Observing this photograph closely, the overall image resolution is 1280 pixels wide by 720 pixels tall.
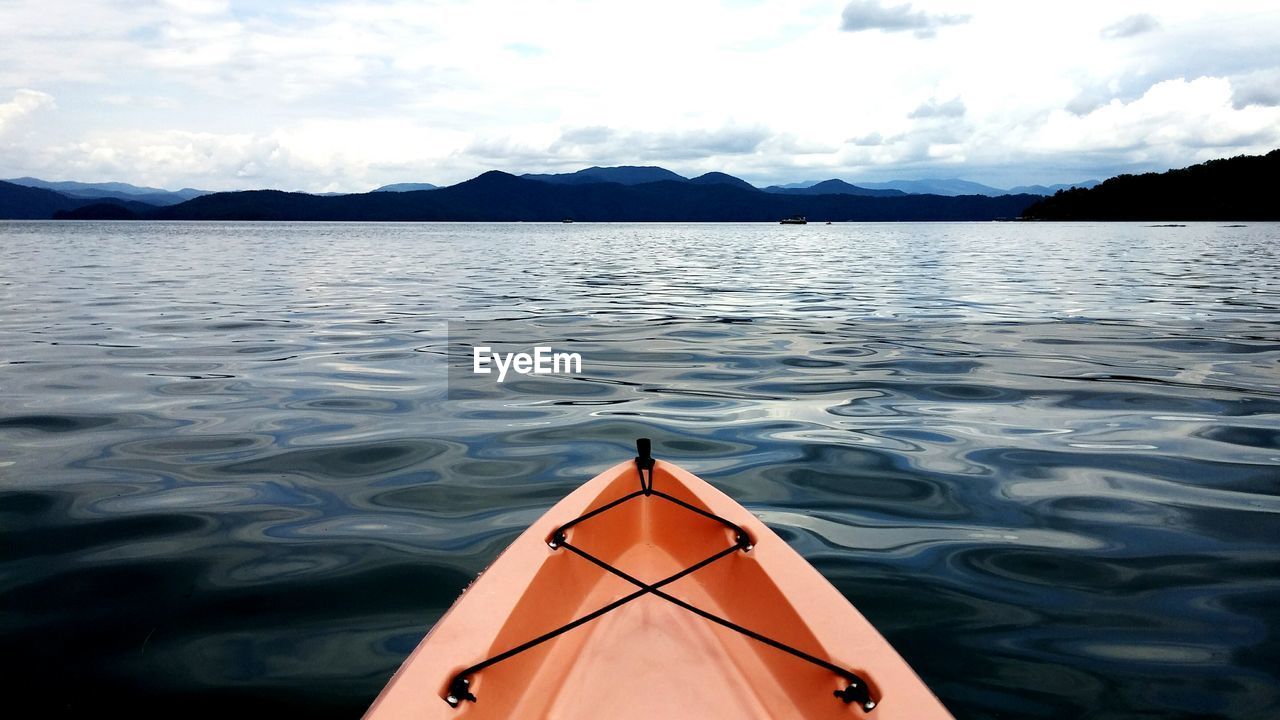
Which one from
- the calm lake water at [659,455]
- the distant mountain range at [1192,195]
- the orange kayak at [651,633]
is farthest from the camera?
the distant mountain range at [1192,195]

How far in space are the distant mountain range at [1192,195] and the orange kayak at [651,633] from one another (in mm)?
157329

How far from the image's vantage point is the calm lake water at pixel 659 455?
374 centimetres

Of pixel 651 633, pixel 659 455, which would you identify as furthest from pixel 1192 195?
pixel 651 633

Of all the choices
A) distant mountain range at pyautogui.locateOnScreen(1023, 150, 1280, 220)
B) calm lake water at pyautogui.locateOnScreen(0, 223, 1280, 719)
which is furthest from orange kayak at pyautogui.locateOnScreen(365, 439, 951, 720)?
distant mountain range at pyautogui.locateOnScreen(1023, 150, 1280, 220)

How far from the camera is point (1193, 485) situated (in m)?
5.96

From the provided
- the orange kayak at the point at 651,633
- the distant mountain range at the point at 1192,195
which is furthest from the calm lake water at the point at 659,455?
the distant mountain range at the point at 1192,195

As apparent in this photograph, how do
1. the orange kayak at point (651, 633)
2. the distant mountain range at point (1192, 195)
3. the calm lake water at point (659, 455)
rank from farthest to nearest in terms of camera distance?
the distant mountain range at point (1192, 195) → the calm lake water at point (659, 455) → the orange kayak at point (651, 633)

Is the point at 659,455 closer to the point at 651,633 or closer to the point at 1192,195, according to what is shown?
the point at 651,633

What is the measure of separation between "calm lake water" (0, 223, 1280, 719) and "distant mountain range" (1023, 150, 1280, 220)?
487 feet

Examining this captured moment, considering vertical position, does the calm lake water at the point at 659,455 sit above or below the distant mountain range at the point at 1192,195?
below

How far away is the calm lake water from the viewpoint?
3736mm

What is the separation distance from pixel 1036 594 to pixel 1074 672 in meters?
0.78

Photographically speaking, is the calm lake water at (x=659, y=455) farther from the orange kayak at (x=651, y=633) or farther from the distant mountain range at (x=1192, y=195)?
the distant mountain range at (x=1192, y=195)

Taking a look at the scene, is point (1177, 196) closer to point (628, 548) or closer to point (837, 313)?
point (837, 313)
